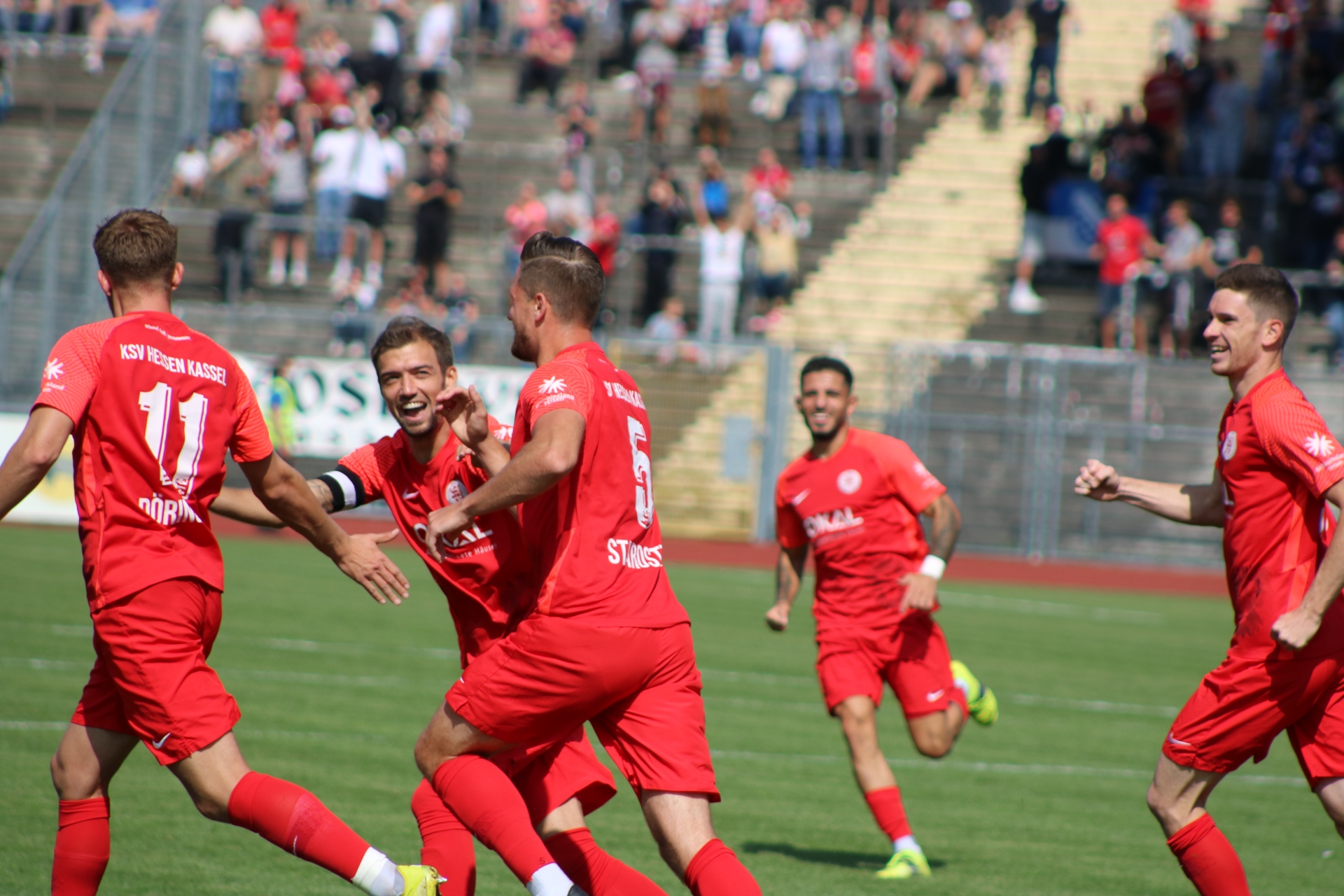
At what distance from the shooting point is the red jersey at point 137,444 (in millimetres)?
4828

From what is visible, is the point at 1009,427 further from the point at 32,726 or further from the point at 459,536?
the point at 459,536

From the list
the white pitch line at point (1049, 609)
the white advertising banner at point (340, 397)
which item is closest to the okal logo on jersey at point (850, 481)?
the white pitch line at point (1049, 609)

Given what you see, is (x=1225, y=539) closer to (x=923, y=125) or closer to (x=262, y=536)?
(x=262, y=536)

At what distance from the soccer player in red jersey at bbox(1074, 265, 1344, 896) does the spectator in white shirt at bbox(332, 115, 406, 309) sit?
20.5 meters

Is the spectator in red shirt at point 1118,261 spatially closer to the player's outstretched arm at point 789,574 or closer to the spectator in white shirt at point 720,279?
the spectator in white shirt at point 720,279

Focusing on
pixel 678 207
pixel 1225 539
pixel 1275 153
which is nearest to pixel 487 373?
pixel 678 207

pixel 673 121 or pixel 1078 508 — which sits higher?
pixel 673 121

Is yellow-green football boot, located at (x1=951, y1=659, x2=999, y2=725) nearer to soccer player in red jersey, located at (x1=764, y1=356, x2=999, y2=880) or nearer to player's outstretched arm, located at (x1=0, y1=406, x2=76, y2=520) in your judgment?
soccer player in red jersey, located at (x1=764, y1=356, x2=999, y2=880)

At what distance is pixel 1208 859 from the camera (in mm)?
5422

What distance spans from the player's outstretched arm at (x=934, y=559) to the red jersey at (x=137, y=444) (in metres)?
3.32

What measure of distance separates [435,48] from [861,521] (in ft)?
76.5

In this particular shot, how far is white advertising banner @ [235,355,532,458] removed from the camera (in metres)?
21.6

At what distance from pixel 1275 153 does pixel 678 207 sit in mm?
9747

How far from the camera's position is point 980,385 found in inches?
868
